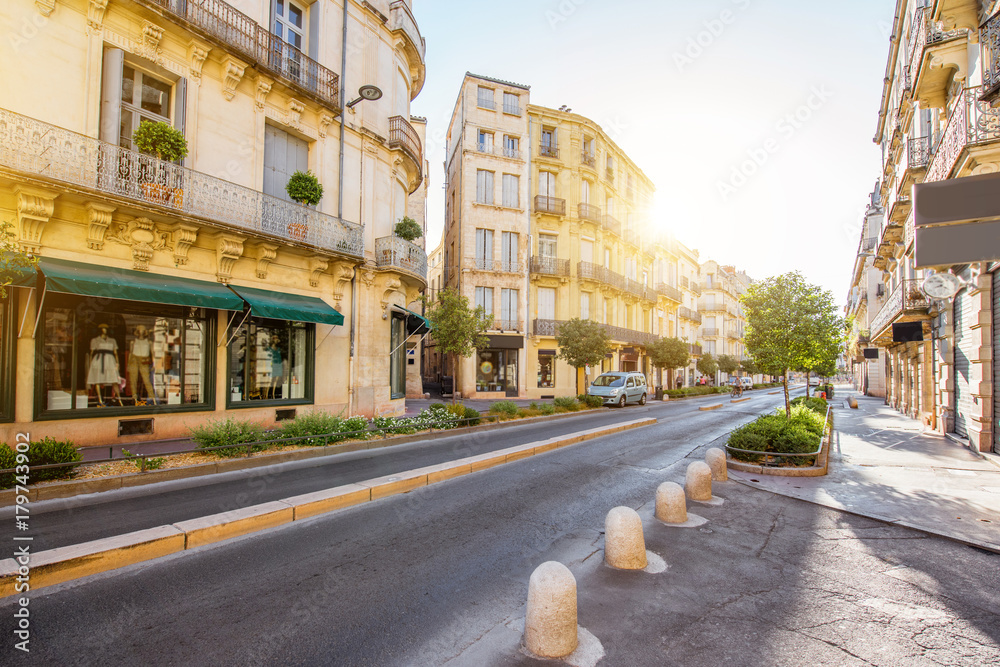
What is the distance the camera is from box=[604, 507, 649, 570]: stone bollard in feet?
15.2

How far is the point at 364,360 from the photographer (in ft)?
52.4

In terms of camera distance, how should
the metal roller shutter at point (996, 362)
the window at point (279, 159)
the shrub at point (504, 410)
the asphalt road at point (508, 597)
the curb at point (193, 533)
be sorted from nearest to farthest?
the asphalt road at point (508, 597) → the curb at point (193, 533) → the metal roller shutter at point (996, 362) → the window at point (279, 159) → the shrub at point (504, 410)

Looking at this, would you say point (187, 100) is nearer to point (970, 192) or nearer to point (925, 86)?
point (970, 192)

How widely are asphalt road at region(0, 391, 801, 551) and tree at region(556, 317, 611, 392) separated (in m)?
13.4

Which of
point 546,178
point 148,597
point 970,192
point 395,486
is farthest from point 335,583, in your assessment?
point 546,178

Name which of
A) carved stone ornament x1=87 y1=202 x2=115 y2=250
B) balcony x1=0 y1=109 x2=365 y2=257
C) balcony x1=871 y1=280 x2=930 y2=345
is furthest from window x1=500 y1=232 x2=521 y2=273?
carved stone ornament x1=87 y1=202 x2=115 y2=250

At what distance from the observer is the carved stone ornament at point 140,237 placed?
10.3m

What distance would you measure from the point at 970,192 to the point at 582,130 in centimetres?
3419

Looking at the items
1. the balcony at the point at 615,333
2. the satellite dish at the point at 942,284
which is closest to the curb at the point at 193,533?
the satellite dish at the point at 942,284

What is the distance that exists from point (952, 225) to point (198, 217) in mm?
13252

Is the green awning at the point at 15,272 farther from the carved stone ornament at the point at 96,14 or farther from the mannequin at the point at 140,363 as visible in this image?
the carved stone ornament at the point at 96,14

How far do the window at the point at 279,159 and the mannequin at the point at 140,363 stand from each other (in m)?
5.28

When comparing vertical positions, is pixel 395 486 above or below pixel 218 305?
below

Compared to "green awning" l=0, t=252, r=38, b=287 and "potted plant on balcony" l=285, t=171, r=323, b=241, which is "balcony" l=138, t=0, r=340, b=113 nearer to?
"potted plant on balcony" l=285, t=171, r=323, b=241
